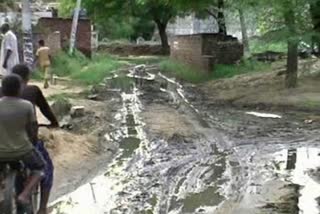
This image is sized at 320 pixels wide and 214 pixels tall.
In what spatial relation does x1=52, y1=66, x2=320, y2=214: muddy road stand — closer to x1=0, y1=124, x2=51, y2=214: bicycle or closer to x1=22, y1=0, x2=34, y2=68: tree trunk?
x1=0, y1=124, x2=51, y2=214: bicycle

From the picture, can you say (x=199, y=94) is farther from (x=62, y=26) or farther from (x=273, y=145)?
(x=62, y=26)

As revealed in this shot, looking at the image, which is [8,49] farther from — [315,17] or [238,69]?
[238,69]

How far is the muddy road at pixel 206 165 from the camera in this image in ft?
31.4

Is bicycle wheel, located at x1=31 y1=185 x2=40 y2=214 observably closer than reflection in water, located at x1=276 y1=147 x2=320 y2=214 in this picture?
Yes

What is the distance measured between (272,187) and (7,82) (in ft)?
17.0

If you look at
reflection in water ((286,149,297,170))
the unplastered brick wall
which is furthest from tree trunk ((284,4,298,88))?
the unplastered brick wall

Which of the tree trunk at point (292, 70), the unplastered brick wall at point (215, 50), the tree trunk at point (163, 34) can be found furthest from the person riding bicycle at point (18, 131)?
the tree trunk at point (163, 34)

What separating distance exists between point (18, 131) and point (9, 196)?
24.7 inches

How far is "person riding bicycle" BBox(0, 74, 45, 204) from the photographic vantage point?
657 cm

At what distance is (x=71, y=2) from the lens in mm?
48625

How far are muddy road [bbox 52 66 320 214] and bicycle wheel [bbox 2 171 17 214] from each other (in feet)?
8.51

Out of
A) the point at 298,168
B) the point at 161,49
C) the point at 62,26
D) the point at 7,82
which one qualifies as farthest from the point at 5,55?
the point at 161,49

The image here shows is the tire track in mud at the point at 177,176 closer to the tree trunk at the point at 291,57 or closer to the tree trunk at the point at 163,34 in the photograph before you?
the tree trunk at the point at 291,57

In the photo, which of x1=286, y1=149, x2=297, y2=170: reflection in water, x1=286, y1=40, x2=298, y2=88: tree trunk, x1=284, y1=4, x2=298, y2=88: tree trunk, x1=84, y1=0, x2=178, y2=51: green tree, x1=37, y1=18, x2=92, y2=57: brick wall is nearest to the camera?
x1=286, y1=149, x2=297, y2=170: reflection in water
